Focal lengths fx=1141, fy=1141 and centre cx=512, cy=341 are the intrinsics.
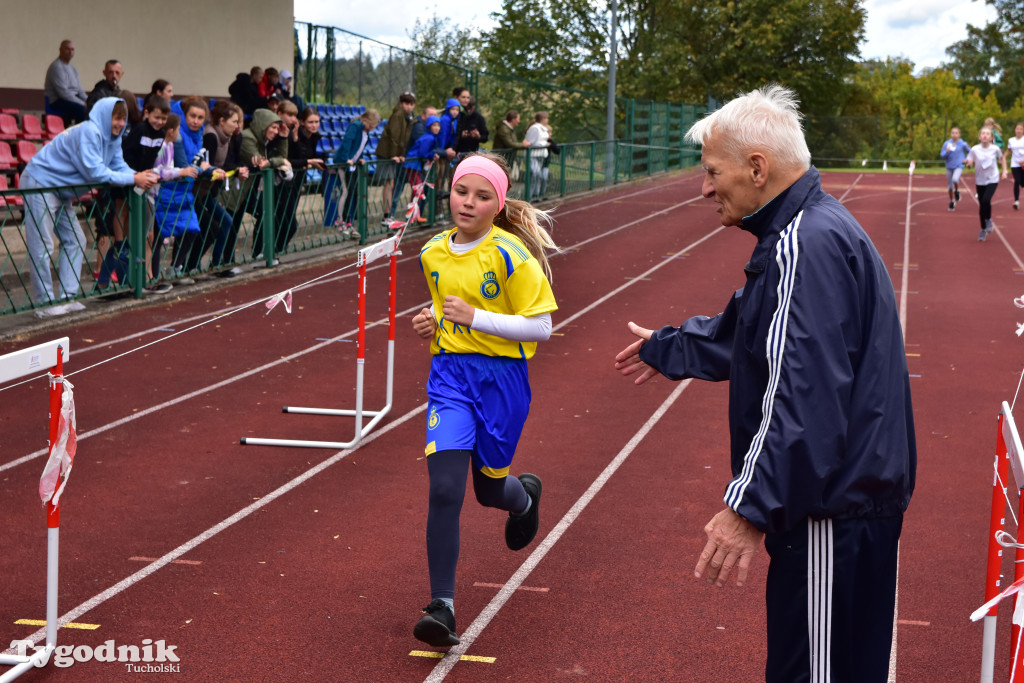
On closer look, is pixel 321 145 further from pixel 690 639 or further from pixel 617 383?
pixel 690 639

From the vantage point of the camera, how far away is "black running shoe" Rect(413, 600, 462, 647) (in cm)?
417

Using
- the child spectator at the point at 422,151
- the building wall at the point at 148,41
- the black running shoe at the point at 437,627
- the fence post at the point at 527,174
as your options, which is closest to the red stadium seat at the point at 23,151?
the building wall at the point at 148,41

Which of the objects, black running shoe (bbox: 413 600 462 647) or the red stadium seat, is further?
the red stadium seat

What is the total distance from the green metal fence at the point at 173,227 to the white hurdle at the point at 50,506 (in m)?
3.29

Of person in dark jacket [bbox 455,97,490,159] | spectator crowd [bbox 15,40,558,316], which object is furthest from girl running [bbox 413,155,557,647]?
person in dark jacket [bbox 455,97,490,159]

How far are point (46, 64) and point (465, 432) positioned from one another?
14.9 metres

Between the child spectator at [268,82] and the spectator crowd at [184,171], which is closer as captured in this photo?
the spectator crowd at [184,171]

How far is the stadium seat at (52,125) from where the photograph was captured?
586 inches

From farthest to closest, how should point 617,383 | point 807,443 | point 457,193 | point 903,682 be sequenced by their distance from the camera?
1. point 617,383
2. point 457,193
3. point 903,682
4. point 807,443

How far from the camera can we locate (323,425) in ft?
24.6

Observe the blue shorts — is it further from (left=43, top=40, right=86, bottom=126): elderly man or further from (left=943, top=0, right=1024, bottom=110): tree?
(left=943, top=0, right=1024, bottom=110): tree

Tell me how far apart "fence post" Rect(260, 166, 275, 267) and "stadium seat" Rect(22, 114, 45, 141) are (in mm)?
3614

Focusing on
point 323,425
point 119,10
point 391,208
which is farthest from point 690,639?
point 119,10

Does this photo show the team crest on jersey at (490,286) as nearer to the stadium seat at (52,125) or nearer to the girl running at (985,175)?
the stadium seat at (52,125)
